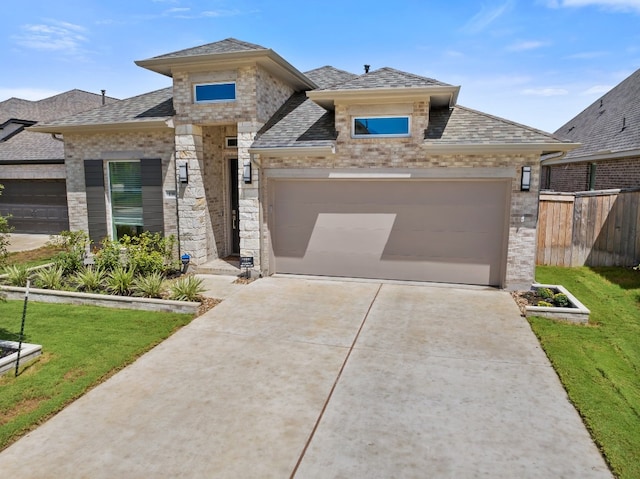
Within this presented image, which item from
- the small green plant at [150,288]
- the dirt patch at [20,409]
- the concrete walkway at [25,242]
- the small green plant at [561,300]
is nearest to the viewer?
the dirt patch at [20,409]

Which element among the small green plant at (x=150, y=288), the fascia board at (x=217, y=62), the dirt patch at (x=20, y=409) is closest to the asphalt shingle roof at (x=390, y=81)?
the fascia board at (x=217, y=62)

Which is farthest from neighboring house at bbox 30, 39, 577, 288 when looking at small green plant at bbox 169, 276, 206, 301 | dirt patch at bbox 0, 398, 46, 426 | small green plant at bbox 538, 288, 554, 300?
dirt patch at bbox 0, 398, 46, 426

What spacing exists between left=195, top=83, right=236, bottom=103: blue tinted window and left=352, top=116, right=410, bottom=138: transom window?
10.6ft

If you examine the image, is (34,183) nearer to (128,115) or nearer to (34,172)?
(34,172)

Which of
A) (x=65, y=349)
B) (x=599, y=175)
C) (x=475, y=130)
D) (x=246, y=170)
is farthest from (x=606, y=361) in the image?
(x=599, y=175)

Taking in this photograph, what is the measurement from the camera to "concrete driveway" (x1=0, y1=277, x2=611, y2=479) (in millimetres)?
4113

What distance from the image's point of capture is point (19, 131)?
2062cm

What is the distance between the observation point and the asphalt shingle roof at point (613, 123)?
47.2ft

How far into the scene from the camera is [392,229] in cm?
1063

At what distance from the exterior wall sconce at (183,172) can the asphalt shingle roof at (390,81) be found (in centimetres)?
424

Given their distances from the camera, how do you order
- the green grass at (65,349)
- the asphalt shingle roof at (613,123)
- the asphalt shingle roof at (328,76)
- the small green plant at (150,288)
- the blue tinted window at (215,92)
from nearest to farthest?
the green grass at (65,349) < the small green plant at (150,288) < the blue tinted window at (215,92) < the asphalt shingle roof at (328,76) < the asphalt shingle roof at (613,123)

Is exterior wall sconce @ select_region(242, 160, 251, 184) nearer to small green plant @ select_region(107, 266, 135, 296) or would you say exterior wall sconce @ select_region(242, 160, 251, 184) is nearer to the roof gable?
the roof gable

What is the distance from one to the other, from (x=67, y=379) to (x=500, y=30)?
44.3 ft

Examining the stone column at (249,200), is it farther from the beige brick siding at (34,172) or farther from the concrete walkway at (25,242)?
the beige brick siding at (34,172)
